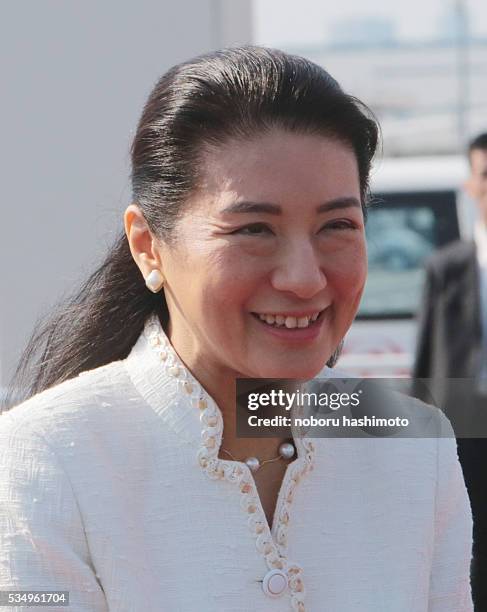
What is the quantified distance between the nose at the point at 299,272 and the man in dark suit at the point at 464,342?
216 centimetres

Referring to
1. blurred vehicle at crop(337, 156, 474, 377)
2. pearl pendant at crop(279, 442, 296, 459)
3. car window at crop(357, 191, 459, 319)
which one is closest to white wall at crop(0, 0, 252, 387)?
pearl pendant at crop(279, 442, 296, 459)

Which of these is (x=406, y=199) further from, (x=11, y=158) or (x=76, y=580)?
(x=76, y=580)

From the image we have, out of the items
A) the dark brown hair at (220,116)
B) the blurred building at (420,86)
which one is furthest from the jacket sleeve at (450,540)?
the blurred building at (420,86)

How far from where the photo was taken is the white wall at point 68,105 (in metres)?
3.46

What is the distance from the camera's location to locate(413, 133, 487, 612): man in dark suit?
3.89m

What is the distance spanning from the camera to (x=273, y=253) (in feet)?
5.81

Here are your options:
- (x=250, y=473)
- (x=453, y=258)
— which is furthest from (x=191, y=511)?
(x=453, y=258)

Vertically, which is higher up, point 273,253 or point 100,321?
point 273,253

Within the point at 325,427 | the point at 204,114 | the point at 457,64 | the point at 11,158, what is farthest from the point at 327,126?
the point at 457,64

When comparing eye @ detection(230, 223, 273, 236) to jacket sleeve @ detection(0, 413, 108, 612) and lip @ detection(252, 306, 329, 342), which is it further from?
jacket sleeve @ detection(0, 413, 108, 612)

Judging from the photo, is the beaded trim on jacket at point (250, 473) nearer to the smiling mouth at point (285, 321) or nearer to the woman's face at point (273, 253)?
the woman's face at point (273, 253)

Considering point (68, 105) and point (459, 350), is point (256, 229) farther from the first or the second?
point (459, 350)

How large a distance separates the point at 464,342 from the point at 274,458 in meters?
2.47

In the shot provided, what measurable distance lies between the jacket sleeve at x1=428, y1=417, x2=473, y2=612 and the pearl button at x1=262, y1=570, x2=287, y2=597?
0.93 ft
